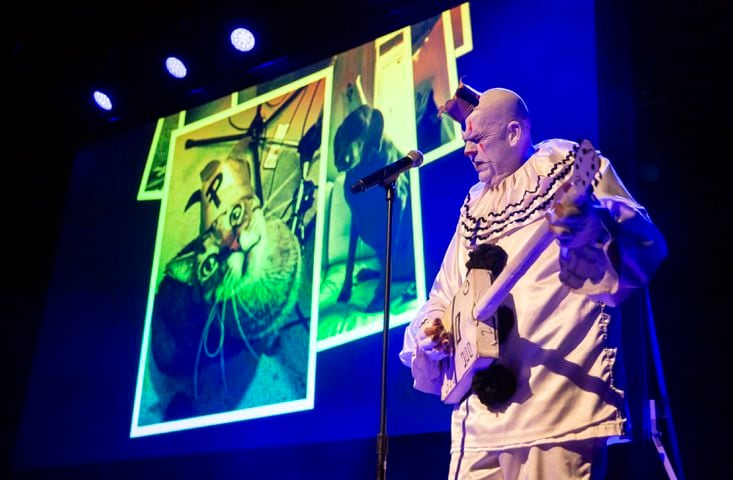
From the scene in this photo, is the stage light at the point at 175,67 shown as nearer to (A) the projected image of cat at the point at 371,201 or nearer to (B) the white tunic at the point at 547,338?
(A) the projected image of cat at the point at 371,201

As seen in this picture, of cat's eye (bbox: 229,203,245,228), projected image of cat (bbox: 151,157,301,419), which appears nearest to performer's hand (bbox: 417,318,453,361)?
projected image of cat (bbox: 151,157,301,419)

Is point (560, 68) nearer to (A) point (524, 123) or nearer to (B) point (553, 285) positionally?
(A) point (524, 123)

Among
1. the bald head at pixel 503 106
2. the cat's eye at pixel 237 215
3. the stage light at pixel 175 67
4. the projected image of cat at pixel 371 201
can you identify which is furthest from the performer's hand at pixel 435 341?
the stage light at pixel 175 67

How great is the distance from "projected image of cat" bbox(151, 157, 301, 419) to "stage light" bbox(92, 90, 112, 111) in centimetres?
116

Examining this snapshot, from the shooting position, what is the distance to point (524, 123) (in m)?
2.44

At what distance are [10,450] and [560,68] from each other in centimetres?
422

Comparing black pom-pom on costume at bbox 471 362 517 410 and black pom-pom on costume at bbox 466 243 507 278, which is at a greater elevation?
black pom-pom on costume at bbox 466 243 507 278

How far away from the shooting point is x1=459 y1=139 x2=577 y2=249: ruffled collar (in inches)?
87.0

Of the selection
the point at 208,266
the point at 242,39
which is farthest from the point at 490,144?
the point at 242,39

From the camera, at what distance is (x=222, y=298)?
161 inches

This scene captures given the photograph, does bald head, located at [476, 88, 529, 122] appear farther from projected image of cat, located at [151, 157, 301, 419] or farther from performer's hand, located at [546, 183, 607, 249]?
projected image of cat, located at [151, 157, 301, 419]

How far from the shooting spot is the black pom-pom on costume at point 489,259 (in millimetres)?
2160

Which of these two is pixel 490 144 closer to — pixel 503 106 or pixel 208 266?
pixel 503 106

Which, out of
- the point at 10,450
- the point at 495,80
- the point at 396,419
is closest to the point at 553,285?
the point at 396,419
